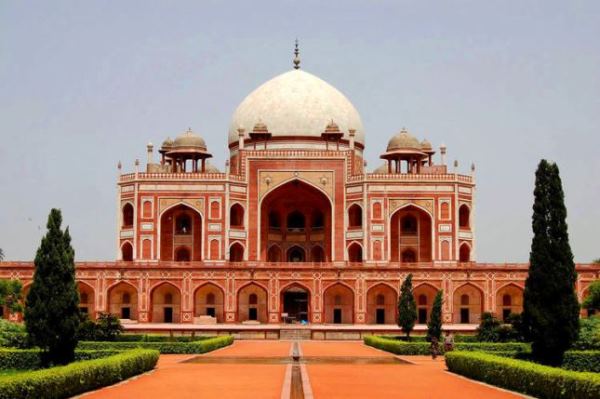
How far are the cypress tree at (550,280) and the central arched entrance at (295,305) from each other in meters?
23.2

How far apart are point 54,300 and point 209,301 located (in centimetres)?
2328

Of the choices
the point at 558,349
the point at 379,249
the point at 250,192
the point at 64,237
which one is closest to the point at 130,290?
the point at 250,192

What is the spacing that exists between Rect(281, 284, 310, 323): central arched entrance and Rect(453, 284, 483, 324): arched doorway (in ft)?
20.1

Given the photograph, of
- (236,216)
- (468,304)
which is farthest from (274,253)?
(468,304)

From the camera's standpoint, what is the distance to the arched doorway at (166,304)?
136 ft

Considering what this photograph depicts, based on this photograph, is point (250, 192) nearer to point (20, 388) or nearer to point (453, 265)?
point (453, 265)

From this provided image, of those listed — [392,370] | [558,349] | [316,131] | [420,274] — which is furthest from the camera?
[316,131]

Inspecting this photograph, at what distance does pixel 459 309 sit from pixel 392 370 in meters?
21.7

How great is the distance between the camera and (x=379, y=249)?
144ft

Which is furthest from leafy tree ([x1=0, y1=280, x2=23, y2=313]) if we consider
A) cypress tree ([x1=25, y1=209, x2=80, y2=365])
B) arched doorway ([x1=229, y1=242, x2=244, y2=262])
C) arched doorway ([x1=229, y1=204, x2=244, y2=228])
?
cypress tree ([x1=25, y1=209, x2=80, y2=365])

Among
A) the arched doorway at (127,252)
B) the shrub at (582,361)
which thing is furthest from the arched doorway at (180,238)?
the shrub at (582,361)

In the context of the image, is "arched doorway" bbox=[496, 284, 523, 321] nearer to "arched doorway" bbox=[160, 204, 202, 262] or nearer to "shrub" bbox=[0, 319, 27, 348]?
"arched doorway" bbox=[160, 204, 202, 262]

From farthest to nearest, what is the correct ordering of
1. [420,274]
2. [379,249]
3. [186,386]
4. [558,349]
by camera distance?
[379,249]
[420,274]
[558,349]
[186,386]

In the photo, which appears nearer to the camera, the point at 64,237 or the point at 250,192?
the point at 64,237
